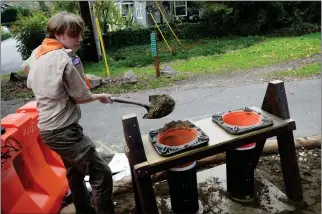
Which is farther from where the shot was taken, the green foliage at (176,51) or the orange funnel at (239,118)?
the green foliage at (176,51)

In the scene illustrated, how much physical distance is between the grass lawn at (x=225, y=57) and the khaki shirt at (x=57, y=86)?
7564 millimetres

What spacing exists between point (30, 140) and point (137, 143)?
48.8 inches

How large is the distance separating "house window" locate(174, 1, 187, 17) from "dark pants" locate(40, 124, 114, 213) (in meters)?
19.7

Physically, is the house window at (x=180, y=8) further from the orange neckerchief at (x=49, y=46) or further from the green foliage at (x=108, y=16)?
the orange neckerchief at (x=49, y=46)

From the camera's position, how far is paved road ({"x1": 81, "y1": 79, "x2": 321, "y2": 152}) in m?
5.17

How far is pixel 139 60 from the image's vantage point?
13102 mm

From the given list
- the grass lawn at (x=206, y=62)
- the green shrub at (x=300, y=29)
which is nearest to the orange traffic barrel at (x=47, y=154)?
the grass lawn at (x=206, y=62)

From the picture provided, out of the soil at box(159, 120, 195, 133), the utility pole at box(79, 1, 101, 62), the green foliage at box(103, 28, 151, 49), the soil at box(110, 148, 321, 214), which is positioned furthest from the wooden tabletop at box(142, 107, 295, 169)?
the green foliage at box(103, 28, 151, 49)

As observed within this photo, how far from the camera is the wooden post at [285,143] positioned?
2.89 meters

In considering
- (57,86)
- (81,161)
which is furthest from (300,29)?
(57,86)

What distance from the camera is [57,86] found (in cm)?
238

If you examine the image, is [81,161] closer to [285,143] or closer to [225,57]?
[285,143]

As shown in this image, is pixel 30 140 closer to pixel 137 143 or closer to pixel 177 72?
pixel 137 143

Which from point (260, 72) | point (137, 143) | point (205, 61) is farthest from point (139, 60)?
point (137, 143)
